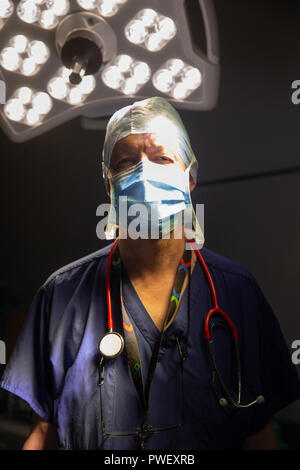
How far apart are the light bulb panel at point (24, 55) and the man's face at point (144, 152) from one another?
0.34m

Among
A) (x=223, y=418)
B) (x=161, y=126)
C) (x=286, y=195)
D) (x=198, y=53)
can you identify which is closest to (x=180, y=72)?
(x=198, y=53)

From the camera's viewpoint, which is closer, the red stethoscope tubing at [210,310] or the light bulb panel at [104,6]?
the red stethoscope tubing at [210,310]

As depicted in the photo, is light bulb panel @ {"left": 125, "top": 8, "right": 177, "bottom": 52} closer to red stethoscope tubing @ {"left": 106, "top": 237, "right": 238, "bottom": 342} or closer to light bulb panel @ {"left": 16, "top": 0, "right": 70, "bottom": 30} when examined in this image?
light bulb panel @ {"left": 16, "top": 0, "right": 70, "bottom": 30}

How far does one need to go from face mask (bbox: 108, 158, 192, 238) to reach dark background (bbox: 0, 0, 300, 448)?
0.25 meters

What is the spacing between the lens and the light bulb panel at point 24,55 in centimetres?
102

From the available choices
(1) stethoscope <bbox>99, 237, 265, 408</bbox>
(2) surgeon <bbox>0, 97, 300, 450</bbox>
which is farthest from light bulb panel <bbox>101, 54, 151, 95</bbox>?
(1) stethoscope <bbox>99, 237, 265, 408</bbox>

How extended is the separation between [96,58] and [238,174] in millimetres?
514

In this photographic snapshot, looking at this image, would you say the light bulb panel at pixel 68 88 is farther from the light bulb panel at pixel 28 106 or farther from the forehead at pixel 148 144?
the forehead at pixel 148 144

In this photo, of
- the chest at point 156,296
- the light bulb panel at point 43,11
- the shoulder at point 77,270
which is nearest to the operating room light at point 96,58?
the light bulb panel at point 43,11

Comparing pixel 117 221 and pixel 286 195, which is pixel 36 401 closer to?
pixel 117 221

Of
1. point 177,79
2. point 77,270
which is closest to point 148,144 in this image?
point 177,79

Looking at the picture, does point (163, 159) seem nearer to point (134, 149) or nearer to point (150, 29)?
point (134, 149)

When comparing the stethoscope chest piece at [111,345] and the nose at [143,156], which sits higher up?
the nose at [143,156]
